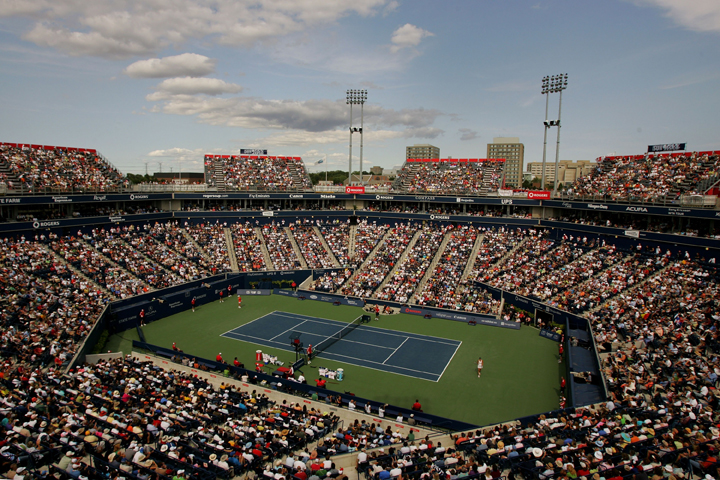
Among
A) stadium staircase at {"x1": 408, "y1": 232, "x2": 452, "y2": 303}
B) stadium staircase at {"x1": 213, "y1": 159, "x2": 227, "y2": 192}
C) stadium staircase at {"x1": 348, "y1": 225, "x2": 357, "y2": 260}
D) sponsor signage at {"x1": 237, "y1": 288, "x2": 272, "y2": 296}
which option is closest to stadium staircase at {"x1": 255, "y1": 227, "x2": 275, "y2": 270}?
sponsor signage at {"x1": 237, "y1": 288, "x2": 272, "y2": 296}

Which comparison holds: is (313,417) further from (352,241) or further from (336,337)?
(352,241)

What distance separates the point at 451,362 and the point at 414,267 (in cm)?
1712

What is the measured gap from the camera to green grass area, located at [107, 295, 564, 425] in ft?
74.2

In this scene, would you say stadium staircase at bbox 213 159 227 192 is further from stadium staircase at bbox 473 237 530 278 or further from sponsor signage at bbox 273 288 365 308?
stadium staircase at bbox 473 237 530 278

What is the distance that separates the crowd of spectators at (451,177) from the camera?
54.7m

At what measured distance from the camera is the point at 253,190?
56.4 meters

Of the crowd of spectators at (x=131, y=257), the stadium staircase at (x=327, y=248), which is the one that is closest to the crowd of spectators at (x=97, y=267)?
the crowd of spectators at (x=131, y=257)

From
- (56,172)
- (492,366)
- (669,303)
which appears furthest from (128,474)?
(56,172)

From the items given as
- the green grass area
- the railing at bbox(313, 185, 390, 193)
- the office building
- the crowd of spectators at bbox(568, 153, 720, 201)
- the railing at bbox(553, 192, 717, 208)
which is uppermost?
the office building

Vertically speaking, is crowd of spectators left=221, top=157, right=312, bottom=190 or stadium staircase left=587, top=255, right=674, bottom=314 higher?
crowd of spectators left=221, top=157, right=312, bottom=190

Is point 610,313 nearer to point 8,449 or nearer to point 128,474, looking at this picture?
point 128,474

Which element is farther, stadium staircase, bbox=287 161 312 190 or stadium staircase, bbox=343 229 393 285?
stadium staircase, bbox=287 161 312 190

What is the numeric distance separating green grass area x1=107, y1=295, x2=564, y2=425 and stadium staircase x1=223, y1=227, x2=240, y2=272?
6.71 metres

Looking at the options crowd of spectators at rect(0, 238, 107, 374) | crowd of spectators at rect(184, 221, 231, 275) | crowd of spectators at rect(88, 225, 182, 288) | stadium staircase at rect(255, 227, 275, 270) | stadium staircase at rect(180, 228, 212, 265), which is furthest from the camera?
stadium staircase at rect(255, 227, 275, 270)
